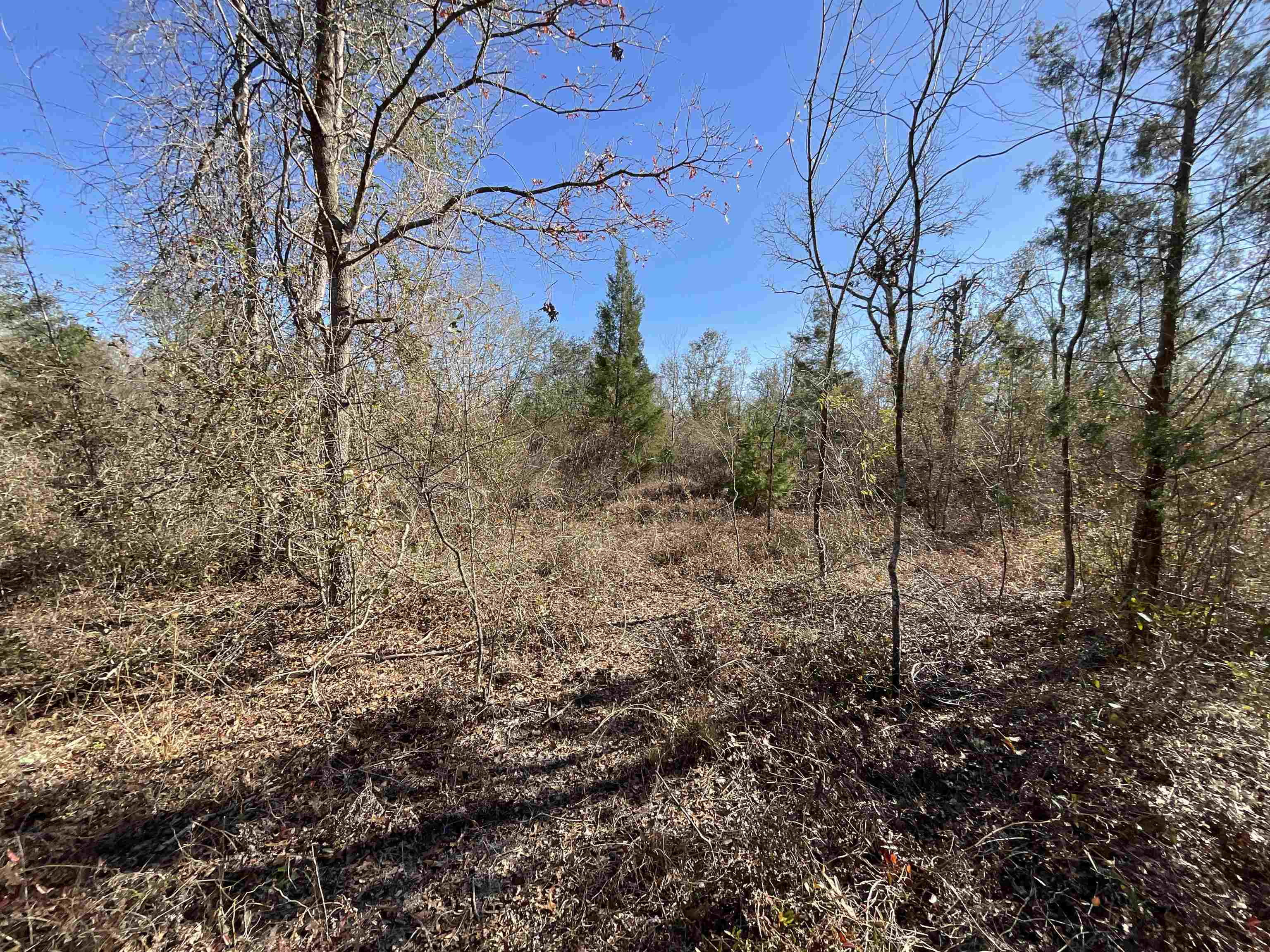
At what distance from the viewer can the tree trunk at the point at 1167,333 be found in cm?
336

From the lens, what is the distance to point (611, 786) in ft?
8.21

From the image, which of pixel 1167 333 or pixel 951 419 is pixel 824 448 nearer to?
pixel 1167 333

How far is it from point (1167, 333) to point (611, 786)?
596 cm

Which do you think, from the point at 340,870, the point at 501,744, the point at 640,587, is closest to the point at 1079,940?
the point at 501,744

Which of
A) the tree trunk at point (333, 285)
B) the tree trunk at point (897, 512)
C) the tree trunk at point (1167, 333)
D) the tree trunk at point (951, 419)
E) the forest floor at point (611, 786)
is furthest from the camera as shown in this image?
the tree trunk at point (951, 419)

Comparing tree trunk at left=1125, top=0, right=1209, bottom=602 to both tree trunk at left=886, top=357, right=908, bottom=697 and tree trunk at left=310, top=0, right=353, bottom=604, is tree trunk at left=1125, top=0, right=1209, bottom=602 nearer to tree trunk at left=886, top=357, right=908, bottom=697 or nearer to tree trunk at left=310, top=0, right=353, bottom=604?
tree trunk at left=886, top=357, right=908, bottom=697

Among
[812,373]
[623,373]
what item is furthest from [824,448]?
[623,373]

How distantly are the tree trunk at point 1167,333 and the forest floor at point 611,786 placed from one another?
72 centimetres

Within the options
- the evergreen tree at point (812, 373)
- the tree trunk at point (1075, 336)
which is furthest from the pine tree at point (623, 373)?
the tree trunk at point (1075, 336)

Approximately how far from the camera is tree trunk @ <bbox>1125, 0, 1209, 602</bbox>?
11.0 ft

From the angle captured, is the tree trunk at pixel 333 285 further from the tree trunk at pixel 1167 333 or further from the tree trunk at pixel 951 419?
the tree trunk at pixel 951 419

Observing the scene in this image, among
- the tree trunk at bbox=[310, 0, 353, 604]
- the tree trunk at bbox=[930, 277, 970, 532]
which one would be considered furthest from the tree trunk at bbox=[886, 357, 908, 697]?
the tree trunk at bbox=[930, 277, 970, 532]

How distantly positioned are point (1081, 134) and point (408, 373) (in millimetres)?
7153

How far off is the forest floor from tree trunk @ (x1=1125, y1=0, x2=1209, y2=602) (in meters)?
0.72
